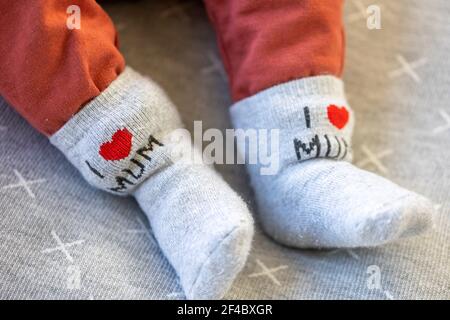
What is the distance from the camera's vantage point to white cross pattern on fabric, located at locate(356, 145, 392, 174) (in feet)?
2.35

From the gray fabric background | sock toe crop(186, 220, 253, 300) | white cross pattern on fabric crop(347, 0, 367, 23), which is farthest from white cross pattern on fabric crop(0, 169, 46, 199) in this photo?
white cross pattern on fabric crop(347, 0, 367, 23)

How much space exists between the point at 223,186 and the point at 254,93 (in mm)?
108

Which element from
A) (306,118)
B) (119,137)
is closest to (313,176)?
(306,118)

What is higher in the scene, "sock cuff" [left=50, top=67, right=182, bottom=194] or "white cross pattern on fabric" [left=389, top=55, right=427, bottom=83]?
"sock cuff" [left=50, top=67, right=182, bottom=194]

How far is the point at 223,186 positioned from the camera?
2.06ft

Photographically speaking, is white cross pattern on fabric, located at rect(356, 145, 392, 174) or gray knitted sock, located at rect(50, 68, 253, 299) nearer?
gray knitted sock, located at rect(50, 68, 253, 299)

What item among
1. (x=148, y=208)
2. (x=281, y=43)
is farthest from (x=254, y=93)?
(x=148, y=208)

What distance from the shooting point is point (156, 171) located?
631mm

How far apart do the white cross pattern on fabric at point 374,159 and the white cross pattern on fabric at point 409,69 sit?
107 mm

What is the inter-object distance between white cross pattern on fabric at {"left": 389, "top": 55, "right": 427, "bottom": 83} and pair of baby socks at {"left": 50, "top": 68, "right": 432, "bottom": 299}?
0.47 feet

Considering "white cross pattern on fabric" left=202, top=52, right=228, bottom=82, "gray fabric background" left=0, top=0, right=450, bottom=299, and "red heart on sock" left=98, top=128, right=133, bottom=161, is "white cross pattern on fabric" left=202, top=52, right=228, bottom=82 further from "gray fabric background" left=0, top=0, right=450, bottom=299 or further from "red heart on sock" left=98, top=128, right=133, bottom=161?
"red heart on sock" left=98, top=128, right=133, bottom=161

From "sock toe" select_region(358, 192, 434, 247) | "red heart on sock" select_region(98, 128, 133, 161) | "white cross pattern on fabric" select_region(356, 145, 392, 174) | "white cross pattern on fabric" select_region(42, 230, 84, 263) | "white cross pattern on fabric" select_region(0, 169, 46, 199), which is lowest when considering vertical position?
"white cross pattern on fabric" select_region(356, 145, 392, 174)

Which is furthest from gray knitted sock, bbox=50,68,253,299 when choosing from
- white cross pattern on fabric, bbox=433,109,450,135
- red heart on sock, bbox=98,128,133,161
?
white cross pattern on fabric, bbox=433,109,450,135

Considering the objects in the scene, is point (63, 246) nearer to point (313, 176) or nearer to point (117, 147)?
point (117, 147)
